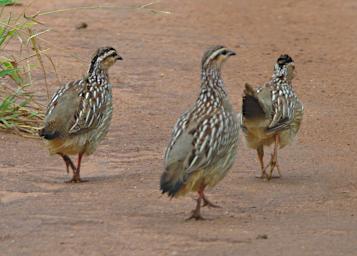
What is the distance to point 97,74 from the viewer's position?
12.7m

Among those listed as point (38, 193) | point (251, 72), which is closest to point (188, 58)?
point (251, 72)

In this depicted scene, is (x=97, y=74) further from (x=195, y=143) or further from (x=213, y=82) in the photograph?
(x=195, y=143)

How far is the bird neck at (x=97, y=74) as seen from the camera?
41.5 feet

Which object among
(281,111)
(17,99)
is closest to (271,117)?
(281,111)

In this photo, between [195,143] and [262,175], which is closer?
[195,143]

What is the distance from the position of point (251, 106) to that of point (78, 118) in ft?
5.54

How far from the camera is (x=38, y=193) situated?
11258 millimetres

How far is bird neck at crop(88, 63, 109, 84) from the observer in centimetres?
1265

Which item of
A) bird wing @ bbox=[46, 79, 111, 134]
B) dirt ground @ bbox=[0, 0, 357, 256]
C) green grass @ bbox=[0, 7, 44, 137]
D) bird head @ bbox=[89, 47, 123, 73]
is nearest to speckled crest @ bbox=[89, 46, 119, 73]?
bird head @ bbox=[89, 47, 123, 73]

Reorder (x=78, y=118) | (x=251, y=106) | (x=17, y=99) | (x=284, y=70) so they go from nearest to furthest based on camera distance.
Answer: (x=251, y=106) < (x=78, y=118) < (x=284, y=70) < (x=17, y=99)

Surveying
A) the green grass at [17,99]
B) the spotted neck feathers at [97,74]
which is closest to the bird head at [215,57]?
the spotted neck feathers at [97,74]

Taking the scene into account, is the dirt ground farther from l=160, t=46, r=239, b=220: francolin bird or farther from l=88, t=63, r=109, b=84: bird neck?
l=88, t=63, r=109, b=84: bird neck

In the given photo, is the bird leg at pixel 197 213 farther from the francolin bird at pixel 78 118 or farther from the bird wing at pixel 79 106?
the bird wing at pixel 79 106

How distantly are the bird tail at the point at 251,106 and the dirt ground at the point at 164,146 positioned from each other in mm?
641
